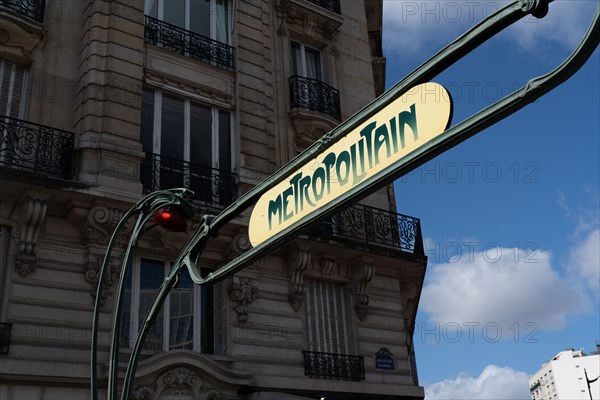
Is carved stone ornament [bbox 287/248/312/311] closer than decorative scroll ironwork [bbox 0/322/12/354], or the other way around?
decorative scroll ironwork [bbox 0/322/12/354]

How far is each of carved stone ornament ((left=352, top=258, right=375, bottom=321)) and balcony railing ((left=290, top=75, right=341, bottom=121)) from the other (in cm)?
400

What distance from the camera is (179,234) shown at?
11609 mm

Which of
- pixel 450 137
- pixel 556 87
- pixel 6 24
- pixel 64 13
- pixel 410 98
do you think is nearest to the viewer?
pixel 556 87

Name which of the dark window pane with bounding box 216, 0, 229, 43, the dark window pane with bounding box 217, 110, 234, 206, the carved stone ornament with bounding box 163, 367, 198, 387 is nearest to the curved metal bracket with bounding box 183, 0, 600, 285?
the carved stone ornament with bounding box 163, 367, 198, 387

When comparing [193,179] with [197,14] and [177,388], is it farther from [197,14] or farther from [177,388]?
[197,14]

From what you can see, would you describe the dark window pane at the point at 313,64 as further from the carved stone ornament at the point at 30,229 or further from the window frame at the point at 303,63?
the carved stone ornament at the point at 30,229

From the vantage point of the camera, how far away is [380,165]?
144 inches

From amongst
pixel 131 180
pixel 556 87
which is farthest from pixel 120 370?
pixel 556 87

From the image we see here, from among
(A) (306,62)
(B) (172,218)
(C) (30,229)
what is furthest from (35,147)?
(A) (306,62)

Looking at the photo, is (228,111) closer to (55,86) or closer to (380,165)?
(55,86)

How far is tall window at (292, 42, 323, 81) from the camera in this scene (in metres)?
16.2

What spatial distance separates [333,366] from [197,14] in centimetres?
838

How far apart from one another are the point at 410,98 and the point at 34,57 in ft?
33.3

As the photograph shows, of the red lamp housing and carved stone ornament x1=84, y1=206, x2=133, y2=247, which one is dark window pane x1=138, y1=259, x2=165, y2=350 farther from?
the red lamp housing
